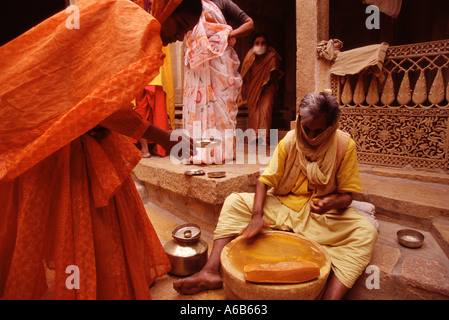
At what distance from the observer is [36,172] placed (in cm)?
142

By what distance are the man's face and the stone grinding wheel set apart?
141 cm

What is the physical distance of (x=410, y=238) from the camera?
2318mm

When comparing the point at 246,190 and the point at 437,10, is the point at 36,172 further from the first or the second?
the point at 437,10

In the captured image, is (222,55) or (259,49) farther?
(259,49)

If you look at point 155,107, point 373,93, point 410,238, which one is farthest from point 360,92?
point 155,107

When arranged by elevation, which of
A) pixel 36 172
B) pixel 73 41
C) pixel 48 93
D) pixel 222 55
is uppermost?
pixel 222 55

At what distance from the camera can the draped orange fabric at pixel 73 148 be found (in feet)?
4.02

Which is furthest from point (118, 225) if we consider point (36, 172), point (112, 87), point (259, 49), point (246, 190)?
point (259, 49)

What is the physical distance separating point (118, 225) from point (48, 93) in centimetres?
79

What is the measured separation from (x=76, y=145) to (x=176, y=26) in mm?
924

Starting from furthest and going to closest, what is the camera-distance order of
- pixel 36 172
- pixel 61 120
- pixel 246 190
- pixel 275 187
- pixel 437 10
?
pixel 437 10 < pixel 246 190 < pixel 275 187 < pixel 36 172 < pixel 61 120

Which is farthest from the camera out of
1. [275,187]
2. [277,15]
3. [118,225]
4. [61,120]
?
[277,15]

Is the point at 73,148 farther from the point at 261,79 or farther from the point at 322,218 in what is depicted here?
the point at 261,79

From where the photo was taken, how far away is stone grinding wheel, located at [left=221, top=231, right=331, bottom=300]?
158 centimetres
